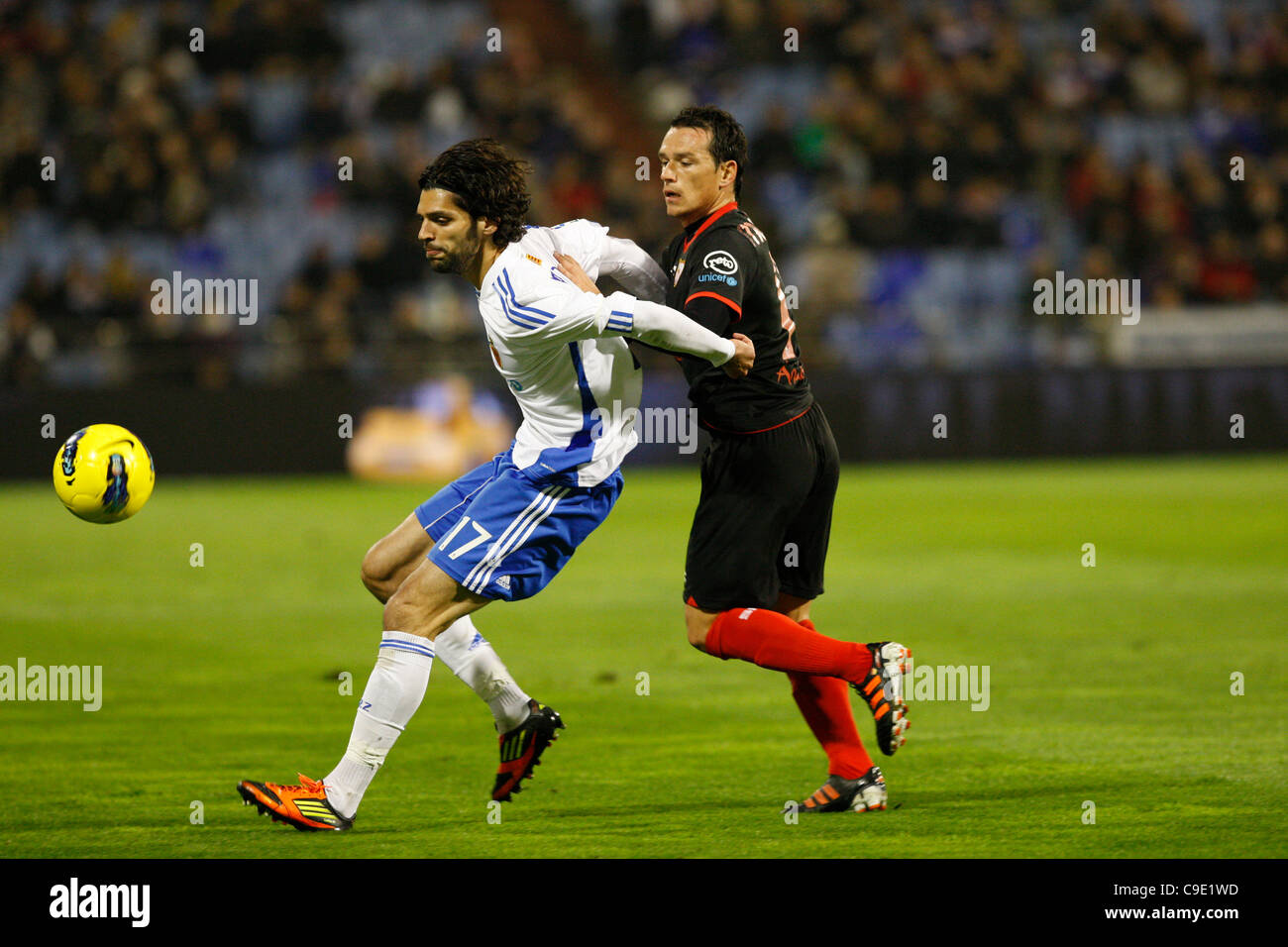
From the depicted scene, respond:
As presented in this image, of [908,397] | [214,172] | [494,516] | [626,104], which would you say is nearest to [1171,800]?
[494,516]

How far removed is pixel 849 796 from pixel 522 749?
44.6 inches

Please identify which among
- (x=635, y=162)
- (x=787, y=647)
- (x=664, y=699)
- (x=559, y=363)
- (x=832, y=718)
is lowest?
(x=664, y=699)

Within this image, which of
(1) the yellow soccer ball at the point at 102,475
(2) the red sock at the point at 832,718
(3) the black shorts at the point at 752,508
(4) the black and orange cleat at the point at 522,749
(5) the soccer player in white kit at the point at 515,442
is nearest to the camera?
(5) the soccer player in white kit at the point at 515,442

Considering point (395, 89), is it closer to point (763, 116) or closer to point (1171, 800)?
point (763, 116)

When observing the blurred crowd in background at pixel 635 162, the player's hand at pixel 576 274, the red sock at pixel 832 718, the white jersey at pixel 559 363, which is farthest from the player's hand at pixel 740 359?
the blurred crowd in background at pixel 635 162

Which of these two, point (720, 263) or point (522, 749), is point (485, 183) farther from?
point (522, 749)

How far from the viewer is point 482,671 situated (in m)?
6.00

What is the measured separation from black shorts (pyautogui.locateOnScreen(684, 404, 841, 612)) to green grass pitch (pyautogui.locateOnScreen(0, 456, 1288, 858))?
0.76 metres

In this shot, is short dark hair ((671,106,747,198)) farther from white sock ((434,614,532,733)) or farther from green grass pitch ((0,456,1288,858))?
green grass pitch ((0,456,1288,858))

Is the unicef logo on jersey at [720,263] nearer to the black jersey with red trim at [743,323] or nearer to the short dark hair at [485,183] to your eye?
the black jersey with red trim at [743,323]

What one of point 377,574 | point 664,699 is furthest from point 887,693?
point 664,699

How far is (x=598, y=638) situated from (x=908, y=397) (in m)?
10.7

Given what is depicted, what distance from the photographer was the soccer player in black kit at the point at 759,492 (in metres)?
5.57
